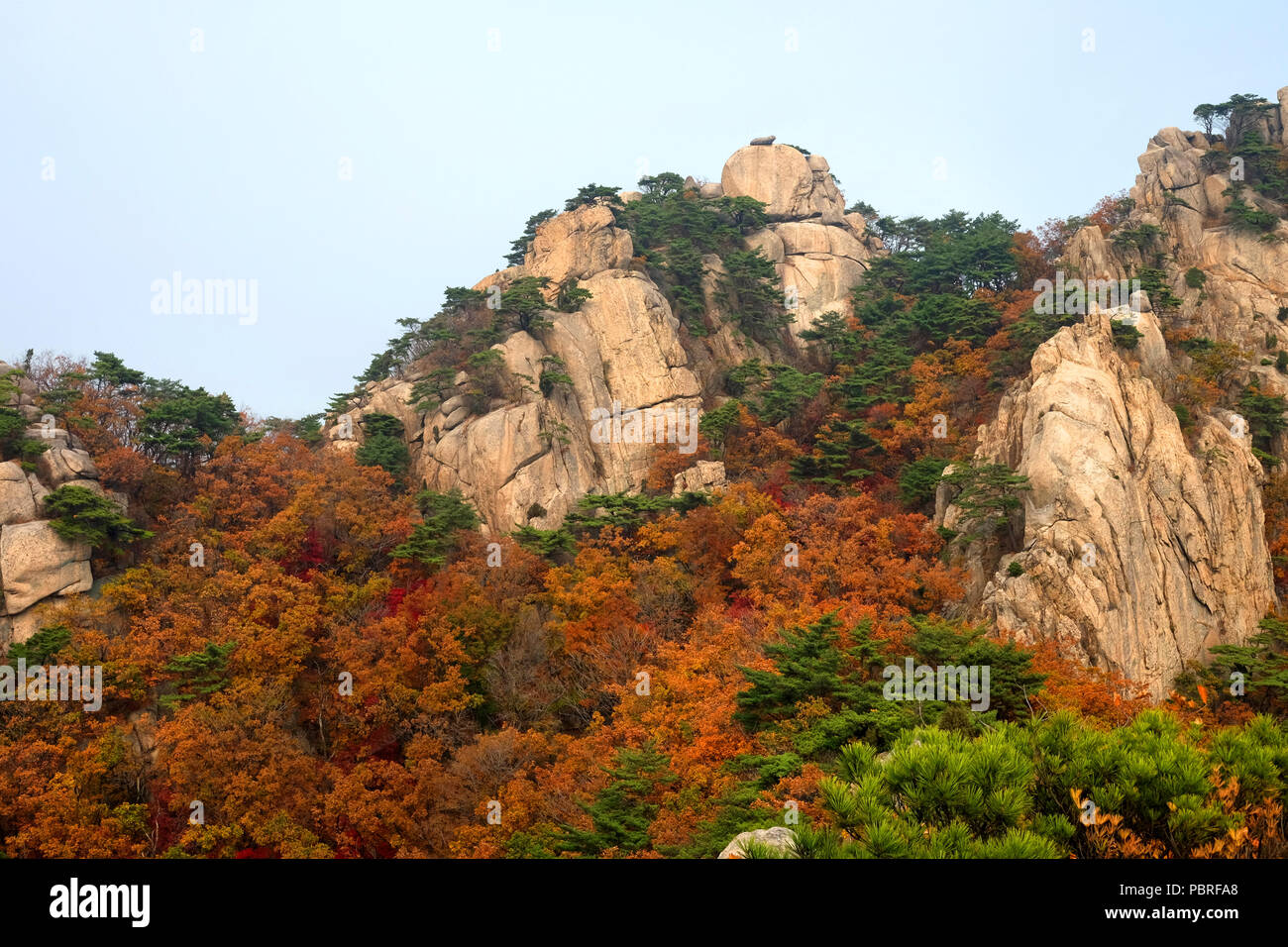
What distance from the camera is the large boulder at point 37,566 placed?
24.4m

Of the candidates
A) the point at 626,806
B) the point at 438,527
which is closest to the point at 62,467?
the point at 438,527

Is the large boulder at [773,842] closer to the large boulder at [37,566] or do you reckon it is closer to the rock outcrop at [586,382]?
the rock outcrop at [586,382]

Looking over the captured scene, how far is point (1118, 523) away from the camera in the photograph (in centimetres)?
2292

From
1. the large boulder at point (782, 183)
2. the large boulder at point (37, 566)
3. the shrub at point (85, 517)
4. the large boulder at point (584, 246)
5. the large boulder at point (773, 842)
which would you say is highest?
the large boulder at point (782, 183)

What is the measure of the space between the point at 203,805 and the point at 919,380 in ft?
86.2

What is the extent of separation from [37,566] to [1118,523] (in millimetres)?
30275

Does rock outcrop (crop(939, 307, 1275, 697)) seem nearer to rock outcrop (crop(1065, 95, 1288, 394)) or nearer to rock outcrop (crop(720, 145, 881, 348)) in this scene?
rock outcrop (crop(1065, 95, 1288, 394))

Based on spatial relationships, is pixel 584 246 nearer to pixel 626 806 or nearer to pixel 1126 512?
pixel 1126 512

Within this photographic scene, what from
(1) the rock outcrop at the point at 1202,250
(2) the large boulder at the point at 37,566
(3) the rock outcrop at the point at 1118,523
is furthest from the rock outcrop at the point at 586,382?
(1) the rock outcrop at the point at 1202,250

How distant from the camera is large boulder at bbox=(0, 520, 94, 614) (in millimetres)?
24438

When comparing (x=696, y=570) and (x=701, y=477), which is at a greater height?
(x=701, y=477)

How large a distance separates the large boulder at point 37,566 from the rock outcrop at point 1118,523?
84.4 feet
